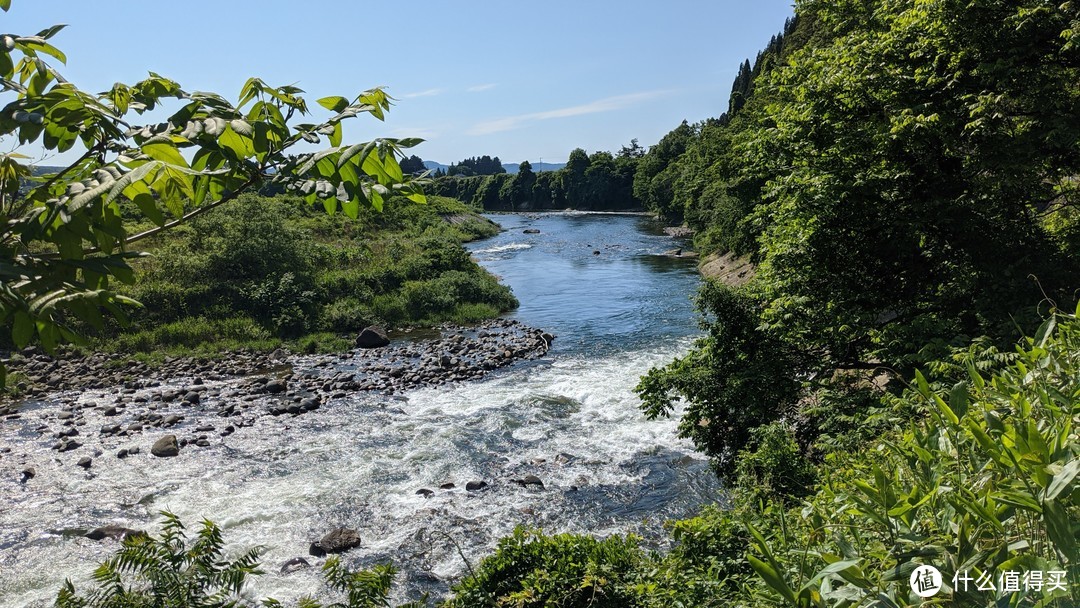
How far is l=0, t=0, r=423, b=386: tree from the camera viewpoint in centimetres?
165

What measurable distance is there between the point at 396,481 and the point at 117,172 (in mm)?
13431

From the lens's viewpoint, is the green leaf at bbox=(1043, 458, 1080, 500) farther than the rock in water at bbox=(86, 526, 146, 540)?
No

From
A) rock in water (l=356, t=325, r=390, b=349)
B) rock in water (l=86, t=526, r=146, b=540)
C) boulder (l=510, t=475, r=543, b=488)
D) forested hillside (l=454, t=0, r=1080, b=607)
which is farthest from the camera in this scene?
rock in water (l=356, t=325, r=390, b=349)

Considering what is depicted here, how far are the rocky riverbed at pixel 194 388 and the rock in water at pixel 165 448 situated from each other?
3 cm

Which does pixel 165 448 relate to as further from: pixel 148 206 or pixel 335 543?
pixel 148 206

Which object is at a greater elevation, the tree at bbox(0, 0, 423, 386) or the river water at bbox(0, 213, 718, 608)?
the tree at bbox(0, 0, 423, 386)

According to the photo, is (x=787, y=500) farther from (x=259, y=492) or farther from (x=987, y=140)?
(x=259, y=492)

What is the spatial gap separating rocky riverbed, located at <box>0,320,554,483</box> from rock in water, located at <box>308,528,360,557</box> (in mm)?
6784

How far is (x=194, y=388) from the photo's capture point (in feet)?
68.5

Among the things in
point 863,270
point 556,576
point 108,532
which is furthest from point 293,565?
point 863,270

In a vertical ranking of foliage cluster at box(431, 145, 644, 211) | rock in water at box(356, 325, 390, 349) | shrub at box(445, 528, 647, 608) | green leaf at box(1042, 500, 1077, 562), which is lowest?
rock in water at box(356, 325, 390, 349)

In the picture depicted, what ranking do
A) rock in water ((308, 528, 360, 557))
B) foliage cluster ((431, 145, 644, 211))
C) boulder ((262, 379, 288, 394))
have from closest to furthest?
1. rock in water ((308, 528, 360, 557))
2. boulder ((262, 379, 288, 394))
3. foliage cluster ((431, 145, 644, 211))

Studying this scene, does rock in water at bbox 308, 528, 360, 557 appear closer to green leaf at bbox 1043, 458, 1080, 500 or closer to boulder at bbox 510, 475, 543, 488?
boulder at bbox 510, 475, 543, 488

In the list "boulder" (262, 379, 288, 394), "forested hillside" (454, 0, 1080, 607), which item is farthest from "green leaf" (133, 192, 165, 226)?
"boulder" (262, 379, 288, 394)
